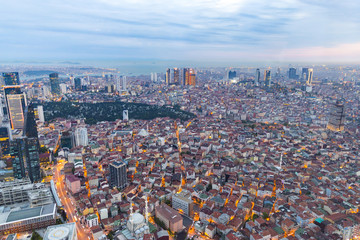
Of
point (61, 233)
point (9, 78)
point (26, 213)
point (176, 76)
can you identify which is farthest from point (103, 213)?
point (176, 76)

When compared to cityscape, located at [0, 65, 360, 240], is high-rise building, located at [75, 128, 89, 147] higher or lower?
higher

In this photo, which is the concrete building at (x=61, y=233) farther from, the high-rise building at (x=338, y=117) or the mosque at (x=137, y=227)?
the high-rise building at (x=338, y=117)

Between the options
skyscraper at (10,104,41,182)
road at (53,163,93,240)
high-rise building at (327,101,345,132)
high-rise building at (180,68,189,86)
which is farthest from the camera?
high-rise building at (180,68,189,86)

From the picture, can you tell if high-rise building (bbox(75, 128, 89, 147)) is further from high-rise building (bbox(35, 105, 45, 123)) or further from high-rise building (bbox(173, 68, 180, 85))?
high-rise building (bbox(173, 68, 180, 85))

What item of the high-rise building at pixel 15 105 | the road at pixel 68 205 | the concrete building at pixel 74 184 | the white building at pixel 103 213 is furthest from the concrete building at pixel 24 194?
the high-rise building at pixel 15 105

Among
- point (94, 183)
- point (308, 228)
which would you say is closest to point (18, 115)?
point (94, 183)

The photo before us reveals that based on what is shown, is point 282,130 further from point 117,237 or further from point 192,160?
point 117,237

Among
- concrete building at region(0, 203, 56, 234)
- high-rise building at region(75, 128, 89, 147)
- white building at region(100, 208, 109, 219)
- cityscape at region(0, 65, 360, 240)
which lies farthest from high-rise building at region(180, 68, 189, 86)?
concrete building at region(0, 203, 56, 234)
